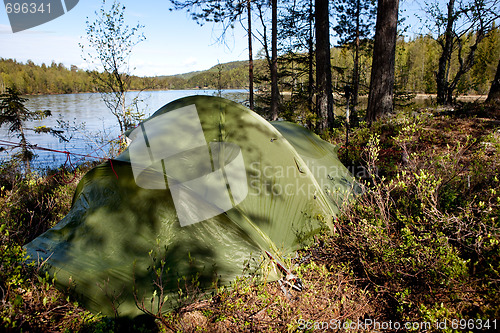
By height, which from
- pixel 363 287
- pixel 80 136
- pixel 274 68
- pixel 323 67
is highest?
pixel 274 68

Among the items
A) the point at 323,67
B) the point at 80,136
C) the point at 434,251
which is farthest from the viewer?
the point at 80,136

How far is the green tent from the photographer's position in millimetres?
2418

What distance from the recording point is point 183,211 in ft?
8.77

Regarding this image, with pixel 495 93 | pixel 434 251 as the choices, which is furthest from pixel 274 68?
pixel 434 251

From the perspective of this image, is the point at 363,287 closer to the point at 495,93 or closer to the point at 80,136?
the point at 495,93

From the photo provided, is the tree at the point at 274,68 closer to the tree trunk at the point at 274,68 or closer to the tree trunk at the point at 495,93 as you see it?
the tree trunk at the point at 274,68

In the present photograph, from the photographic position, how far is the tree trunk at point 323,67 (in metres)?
7.86

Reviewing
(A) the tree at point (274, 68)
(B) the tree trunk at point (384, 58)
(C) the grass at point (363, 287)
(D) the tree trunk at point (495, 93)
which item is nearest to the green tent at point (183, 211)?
(C) the grass at point (363, 287)

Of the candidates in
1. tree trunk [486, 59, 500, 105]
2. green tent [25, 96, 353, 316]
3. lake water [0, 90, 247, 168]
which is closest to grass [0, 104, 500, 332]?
green tent [25, 96, 353, 316]

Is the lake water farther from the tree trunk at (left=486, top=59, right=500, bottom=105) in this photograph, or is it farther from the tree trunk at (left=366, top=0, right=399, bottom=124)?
the tree trunk at (left=486, top=59, right=500, bottom=105)

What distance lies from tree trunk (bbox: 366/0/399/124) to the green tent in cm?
409

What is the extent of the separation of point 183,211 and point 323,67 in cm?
716

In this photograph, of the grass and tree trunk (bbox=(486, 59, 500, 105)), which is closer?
the grass

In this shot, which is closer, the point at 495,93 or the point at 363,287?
the point at 363,287
